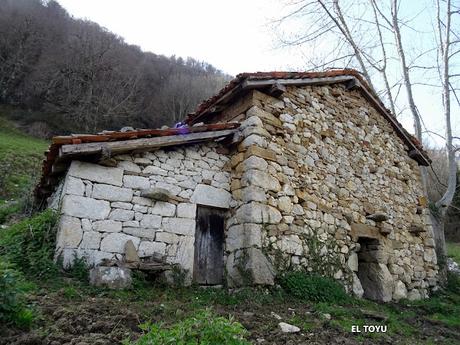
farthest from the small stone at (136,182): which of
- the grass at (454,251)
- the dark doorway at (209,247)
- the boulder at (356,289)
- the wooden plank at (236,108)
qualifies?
the grass at (454,251)

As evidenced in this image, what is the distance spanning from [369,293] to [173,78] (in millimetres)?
28173

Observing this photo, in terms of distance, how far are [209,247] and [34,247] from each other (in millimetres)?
2620

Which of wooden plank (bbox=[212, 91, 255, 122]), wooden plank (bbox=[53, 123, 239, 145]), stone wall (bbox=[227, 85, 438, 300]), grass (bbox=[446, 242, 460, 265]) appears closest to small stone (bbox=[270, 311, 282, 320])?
stone wall (bbox=[227, 85, 438, 300])

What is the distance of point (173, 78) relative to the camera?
32.0 m

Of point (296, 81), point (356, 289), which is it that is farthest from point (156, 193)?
point (356, 289)

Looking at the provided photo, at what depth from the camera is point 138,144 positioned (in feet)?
17.5

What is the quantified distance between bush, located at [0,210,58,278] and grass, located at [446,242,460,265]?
48.8 ft

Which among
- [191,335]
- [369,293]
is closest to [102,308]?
[191,335]

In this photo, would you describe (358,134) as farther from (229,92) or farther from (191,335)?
(191,335)

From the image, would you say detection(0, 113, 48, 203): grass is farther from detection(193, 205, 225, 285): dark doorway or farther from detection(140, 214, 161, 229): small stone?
detection(193, 205, 225, 285): dark doorway

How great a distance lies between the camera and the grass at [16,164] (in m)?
12.5

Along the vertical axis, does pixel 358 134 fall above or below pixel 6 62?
below

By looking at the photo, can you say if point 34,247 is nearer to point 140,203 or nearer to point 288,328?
point 140,203

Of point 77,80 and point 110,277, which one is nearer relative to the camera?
point 110,277
